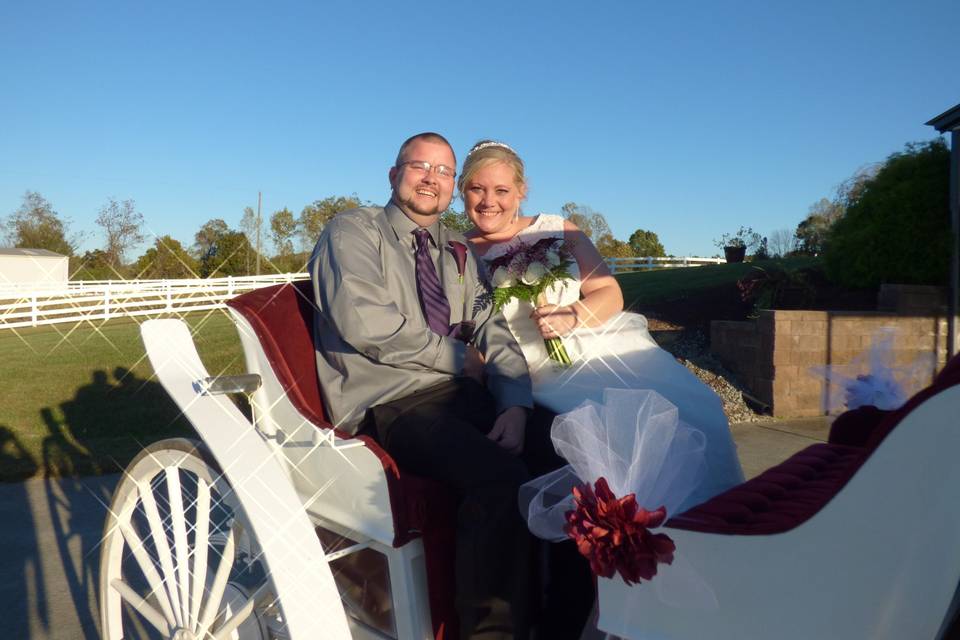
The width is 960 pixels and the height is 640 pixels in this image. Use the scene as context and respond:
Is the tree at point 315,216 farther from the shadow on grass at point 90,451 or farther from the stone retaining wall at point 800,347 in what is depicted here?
the stone retaining wall at point 800,347

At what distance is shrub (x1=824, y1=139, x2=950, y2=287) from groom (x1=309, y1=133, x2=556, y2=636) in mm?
6086

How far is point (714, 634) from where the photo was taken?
145cm

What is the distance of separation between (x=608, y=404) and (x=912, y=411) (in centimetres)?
62

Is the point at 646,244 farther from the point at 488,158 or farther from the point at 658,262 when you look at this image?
the point at 488,158

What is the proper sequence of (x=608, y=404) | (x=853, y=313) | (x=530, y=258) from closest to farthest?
1. (x=608, y=404)
2. (x=530, y=258)
3. (x=853, y=313)

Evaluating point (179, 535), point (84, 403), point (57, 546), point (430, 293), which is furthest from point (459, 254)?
point (84, 403)

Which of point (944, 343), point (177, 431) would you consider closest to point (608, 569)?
point (177, 431)

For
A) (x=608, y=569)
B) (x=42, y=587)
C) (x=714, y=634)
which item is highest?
(x=608, y=569)

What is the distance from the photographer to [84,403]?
23.1 feet

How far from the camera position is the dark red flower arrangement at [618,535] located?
1.46m

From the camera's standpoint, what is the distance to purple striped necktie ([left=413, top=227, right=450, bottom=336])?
282 centimetres

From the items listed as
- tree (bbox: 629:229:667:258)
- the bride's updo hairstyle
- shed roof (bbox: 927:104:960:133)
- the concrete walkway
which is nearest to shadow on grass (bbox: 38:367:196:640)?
the concrete walkway

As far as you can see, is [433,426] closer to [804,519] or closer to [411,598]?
[411,598]

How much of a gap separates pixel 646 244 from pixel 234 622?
35.1m
